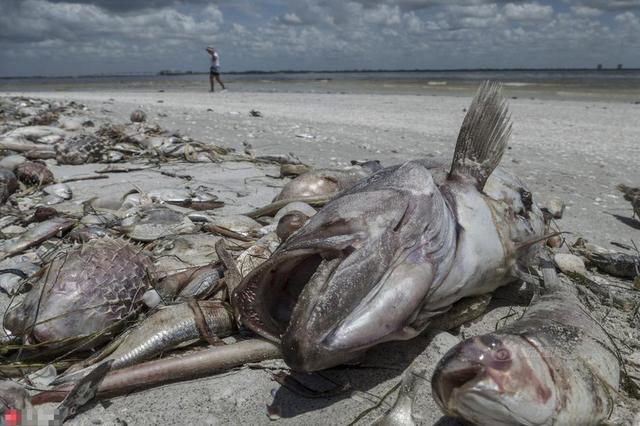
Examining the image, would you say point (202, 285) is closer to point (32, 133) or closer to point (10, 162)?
point (10, 162)

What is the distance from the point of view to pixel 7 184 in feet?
15.7

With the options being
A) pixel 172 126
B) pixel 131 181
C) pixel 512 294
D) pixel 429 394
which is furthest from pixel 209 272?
pixel 172 126

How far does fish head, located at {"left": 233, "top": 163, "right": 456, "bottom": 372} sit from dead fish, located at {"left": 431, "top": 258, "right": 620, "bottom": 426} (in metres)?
0.32

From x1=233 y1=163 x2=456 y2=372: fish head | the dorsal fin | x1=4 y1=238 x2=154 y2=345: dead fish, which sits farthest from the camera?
the dorsal fin

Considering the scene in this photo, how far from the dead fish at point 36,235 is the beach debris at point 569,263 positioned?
355cm

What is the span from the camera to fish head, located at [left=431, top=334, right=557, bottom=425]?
1496 mm

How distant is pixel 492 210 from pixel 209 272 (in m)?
1.56

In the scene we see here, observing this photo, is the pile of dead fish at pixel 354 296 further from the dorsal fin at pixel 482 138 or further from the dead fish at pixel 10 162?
the dead fish at pixel 10 162

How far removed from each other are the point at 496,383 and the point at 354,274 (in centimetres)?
60

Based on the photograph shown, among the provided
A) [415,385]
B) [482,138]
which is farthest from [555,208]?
[415,385]

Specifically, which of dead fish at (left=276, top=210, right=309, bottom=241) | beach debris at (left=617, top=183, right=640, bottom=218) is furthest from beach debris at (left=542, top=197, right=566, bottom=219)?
dead fish at (left=276, top=210, right=309, bottom=241)

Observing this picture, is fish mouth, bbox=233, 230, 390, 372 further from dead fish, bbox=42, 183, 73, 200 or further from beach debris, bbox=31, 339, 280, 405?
dead fish, bbox=42, 183, 73, 200

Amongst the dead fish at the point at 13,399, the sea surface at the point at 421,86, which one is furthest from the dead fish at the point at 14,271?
the sea surface at the point at 421,86

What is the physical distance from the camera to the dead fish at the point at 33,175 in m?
5.21
